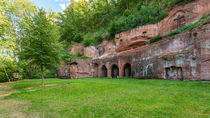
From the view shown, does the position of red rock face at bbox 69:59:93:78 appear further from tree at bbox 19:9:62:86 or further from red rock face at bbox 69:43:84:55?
tree at bbox 19:9:62:86

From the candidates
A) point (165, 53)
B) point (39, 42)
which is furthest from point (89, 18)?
point (165, 53)

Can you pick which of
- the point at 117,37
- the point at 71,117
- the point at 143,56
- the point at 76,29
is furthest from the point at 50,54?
the point at 76,29

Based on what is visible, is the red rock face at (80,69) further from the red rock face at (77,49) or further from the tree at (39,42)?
the tree at (39,42)

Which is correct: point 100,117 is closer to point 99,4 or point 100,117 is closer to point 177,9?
point 177,9

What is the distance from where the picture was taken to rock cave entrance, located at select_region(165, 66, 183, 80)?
39.0 feet

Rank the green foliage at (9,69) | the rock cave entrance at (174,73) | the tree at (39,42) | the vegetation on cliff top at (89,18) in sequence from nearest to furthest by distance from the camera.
A: the tree at (39,42)
the rock cave entrance at (174,73)
the green foliage at (9,69)
the vegetation on cliff top at (89,18)

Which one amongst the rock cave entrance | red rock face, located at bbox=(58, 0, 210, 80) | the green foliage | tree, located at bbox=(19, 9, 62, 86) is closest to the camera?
tree, located at bbox=(19, 9, 62, 86)

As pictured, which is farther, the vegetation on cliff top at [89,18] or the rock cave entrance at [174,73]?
the vegetation on cliff top at [89,18]

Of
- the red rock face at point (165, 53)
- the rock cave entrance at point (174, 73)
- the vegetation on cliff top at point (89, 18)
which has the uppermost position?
the vegetation on cliff top at point (89, 18)

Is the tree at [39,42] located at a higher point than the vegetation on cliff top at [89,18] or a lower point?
lower

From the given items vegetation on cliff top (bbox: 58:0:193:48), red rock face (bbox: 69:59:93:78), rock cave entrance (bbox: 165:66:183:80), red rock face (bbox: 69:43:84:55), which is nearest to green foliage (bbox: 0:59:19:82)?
red rock face (bbox: 69:59:93:78)

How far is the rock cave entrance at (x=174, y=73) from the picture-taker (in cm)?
1188

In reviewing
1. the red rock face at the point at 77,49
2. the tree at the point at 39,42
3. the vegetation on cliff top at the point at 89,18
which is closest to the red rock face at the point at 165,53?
the red rock face at the point at 77,49

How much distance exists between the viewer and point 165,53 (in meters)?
13.2
